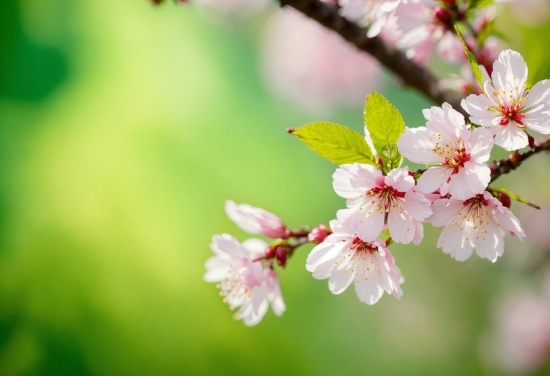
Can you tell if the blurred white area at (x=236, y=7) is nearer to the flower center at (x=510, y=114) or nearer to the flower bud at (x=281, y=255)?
the flower bud at (x=281, y=255)

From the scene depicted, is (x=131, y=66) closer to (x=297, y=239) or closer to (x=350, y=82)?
(x=350, y=82)

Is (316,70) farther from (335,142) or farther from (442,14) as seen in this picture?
(335,142)

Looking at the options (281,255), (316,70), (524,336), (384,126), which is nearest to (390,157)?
(384,126)

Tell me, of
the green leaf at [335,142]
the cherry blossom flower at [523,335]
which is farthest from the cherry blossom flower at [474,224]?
the cherry blossom flower at [523,335]

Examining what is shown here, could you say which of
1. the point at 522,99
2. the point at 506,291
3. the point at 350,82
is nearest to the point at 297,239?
the point at 522,99

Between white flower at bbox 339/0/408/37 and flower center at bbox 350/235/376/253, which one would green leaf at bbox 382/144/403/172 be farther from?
white flower at bbox 339/0/408/37

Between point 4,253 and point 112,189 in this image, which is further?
point 112,189
